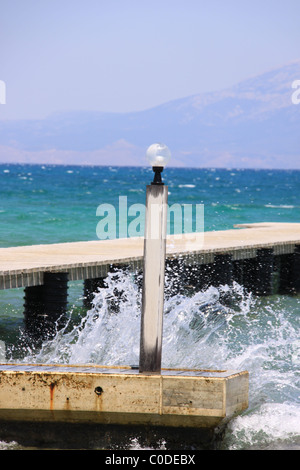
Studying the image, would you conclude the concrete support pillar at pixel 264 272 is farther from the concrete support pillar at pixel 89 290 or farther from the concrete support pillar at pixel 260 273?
the concrete support pillar at pixel 89 290

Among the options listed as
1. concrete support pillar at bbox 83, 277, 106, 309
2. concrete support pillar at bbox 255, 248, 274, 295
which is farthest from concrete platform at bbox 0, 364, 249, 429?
concrete support pillar at bbox 255, 248, 274, 295

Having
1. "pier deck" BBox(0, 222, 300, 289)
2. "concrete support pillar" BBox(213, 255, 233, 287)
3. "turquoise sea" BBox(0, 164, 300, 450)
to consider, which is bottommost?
"turquoise sea" BBox(0, 164, 300, 450)

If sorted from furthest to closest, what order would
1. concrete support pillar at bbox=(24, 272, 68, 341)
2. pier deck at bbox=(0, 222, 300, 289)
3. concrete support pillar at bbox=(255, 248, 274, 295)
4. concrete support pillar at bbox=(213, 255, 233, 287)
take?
1. concrete support pillar at bbox=(255, 248, 274, 295)
2. concrete support pillar at bbox=(213, 255, 233, 287)
3. concrete support pillar at bbox=(24, 272, 68, 341)
4. pier deck at bbox=(0, 222, 300, 289)

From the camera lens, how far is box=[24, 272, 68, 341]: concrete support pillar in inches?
487

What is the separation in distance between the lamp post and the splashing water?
57.5 inches

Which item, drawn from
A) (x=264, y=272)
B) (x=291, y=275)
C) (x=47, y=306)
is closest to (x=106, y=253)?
(x=47, y=306)

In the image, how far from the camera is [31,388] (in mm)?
7391

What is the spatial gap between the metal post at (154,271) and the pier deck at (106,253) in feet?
15.4

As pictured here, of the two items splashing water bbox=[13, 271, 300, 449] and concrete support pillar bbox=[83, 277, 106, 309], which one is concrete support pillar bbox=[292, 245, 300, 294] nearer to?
splashing water bbox=[13, 271, 300, 449]

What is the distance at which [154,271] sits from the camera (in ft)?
23.9
